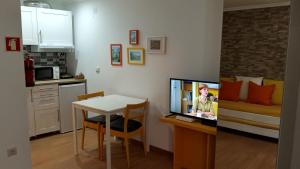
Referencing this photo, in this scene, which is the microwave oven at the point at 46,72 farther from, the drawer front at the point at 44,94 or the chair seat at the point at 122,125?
the chair seat at the point at 122,125

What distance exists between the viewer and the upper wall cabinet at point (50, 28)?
12.5 ft

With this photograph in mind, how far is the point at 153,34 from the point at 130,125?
126 cm

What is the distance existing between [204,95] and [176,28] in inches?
36.7

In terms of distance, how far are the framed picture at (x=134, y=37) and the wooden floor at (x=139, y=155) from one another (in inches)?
61.7

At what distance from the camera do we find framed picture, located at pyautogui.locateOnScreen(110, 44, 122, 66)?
3.73m

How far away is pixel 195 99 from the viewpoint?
2.71 m

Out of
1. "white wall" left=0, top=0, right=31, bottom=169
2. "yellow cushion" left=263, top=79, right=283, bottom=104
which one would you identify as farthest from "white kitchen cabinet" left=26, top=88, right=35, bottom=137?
"yellow cushion" left=263, top=79, right=283, bottom=104

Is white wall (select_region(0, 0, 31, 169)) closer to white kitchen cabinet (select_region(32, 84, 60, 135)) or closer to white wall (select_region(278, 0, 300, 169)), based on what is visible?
white kitchen cabinet (select_region(32, 84, 60, 135))

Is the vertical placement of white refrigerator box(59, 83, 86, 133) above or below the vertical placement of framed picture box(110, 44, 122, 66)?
below

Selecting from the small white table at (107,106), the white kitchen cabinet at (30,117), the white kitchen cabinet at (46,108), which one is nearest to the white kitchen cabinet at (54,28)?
the white kitchen cabinet at (46,108)

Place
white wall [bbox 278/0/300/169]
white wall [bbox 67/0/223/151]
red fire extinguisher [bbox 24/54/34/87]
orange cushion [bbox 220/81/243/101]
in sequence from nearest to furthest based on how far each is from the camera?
white wall [bbox 278/0/300/169] → orange cushion [bbox 220/81/243/101] → white wall [bbox 67/0/223/151] → red fire extinguisher [bbox 24/54/34/87]

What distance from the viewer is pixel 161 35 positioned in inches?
123

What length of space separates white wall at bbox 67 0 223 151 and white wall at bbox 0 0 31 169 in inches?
62.2

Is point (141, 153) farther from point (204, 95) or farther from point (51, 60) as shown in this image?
point (51, 60)
